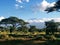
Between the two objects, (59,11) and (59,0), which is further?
(59,11)

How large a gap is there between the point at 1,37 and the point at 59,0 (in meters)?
11.7

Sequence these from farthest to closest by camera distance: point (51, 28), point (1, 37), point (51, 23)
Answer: point (51, 23), point (51, 28), point (1, 37)

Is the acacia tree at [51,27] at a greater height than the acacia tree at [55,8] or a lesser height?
lesser

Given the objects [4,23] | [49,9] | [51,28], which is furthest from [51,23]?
[4,23]

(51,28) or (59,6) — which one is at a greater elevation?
(59,6)

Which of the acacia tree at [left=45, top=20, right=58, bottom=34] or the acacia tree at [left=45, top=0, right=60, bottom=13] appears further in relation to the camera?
the acacia tree at [left=45, top=20, right=58, bottom=34]

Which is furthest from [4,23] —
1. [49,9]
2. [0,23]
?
[49,9]

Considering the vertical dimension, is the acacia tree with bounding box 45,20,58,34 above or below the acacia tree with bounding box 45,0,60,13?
below

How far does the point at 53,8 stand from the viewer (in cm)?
3953

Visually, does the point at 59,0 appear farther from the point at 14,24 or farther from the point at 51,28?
the point at 14,24

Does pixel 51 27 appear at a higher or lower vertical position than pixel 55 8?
lower

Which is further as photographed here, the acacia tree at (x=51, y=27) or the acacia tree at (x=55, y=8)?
the acacia tree at (x=51, y=27)

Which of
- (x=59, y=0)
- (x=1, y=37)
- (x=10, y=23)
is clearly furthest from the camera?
(x=10, y=23)

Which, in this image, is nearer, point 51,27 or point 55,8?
point 55,8
